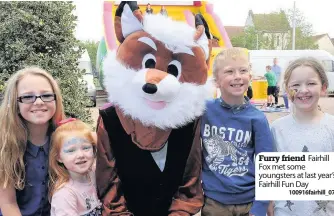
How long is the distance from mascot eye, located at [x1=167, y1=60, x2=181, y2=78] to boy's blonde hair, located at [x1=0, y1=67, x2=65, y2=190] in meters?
0.69

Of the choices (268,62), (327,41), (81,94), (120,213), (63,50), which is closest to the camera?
(120,213)

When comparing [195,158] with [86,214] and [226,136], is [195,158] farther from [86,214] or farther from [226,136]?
[86,214]

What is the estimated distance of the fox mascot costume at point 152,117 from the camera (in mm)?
1968

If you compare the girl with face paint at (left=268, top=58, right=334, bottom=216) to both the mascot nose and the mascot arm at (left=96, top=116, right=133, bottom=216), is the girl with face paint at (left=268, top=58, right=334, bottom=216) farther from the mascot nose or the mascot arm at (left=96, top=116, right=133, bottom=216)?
the mascot arm at (left=96, top=116, right=133, bottom=216)

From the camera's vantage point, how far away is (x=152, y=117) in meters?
1.98

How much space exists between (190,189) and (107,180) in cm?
47

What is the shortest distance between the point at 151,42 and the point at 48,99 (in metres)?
0.67

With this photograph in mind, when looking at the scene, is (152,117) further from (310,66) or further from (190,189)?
(310,66)

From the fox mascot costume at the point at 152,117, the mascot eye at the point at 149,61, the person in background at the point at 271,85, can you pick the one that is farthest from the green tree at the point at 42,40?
the person in background at the point at 271,85

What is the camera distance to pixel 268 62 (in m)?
15.7

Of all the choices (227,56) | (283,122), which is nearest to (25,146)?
(227,56)

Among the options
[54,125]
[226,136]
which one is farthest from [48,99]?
[226,136]

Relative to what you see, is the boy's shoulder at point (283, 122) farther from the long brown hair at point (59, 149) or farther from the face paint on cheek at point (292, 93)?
the long brown hair at point (59, 149)

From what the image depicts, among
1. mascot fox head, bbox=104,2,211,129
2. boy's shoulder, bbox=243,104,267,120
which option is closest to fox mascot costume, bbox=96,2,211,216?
mascot fox head, bbox=104,2,211,129
